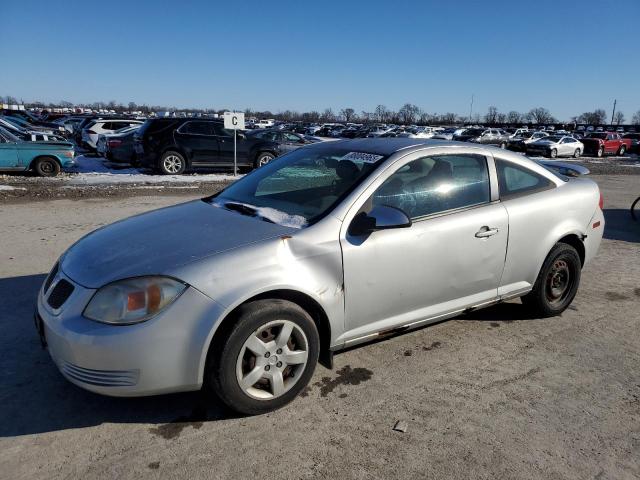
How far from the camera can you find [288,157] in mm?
4223

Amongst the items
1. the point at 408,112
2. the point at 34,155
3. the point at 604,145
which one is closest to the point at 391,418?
the point at 34,155

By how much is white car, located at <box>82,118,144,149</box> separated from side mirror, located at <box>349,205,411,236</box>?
18.5 m

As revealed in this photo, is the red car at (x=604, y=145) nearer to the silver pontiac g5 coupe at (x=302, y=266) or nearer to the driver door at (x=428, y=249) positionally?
the silver pontiac g5 coupe at (x=302, y=266)

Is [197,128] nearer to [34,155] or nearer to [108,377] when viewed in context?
[34,155]

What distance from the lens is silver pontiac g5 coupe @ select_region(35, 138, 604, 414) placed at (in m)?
2.60

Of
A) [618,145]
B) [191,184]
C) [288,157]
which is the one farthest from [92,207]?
[618,145]

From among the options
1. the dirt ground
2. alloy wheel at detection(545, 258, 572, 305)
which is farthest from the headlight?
alloy wheel at detection(545, 258, 572, 305)

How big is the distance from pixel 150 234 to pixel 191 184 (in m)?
10.0

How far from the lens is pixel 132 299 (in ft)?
8.48

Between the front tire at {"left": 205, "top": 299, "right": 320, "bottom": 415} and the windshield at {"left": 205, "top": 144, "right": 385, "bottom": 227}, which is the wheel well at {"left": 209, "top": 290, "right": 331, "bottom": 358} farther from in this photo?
the windshield at {"left": 205, "top": 144, "right": 385, "bottom": 227}

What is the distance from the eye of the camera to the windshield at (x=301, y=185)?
331cm

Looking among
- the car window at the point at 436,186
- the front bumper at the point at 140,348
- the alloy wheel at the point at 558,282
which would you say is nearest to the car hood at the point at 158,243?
the front bumper at the point at 140,348

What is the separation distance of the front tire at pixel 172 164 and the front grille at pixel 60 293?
1197 cm

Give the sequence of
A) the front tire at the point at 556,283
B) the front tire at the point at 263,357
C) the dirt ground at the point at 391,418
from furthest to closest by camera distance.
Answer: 1. the front tire at the point at 556,283
2. the front tire at the point at 263,357
3. the dirt ground at the point at 391,418
